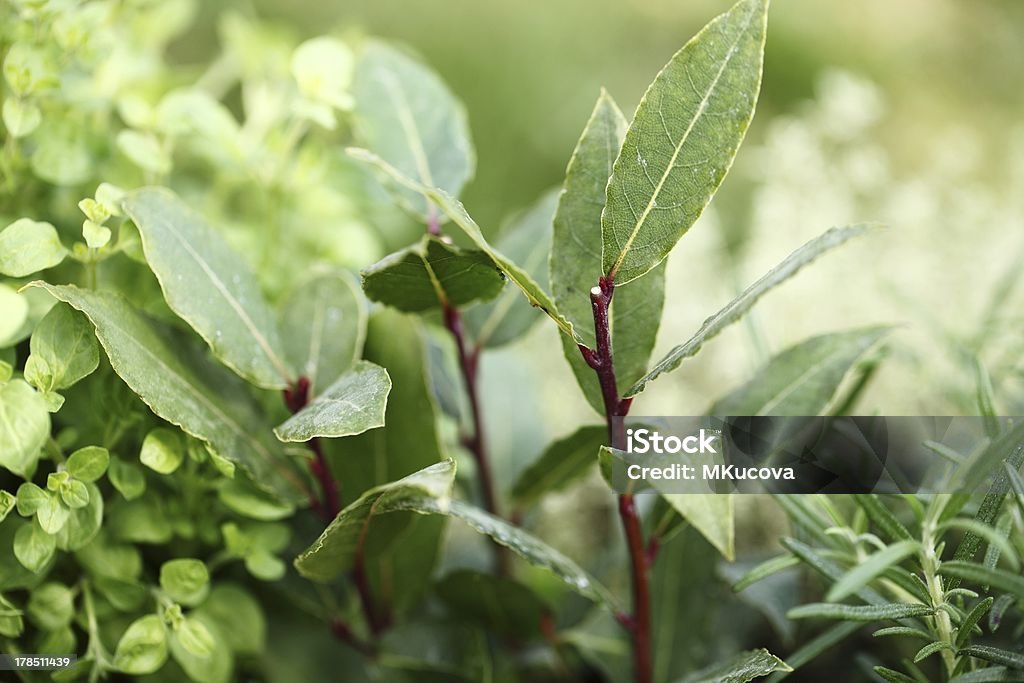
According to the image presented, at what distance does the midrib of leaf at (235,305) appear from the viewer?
0.42 metres

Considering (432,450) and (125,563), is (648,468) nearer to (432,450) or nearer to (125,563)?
(432,450)

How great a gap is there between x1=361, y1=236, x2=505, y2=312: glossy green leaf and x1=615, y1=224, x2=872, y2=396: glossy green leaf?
0.31ft

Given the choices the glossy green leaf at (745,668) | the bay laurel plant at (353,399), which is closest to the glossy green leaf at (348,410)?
the bay laurel plant at (353,399)

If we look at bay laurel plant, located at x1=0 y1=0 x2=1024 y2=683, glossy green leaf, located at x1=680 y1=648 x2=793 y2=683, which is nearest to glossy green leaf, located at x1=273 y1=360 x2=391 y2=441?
bay laurel plant, located at x1=0 y1=0 x2=1024 y2=683

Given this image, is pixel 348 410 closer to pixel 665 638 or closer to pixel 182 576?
pixel 182 576

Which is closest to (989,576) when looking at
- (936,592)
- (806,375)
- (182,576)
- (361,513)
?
(936,592)

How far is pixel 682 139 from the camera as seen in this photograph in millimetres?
364

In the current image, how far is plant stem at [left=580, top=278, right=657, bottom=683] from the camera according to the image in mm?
374

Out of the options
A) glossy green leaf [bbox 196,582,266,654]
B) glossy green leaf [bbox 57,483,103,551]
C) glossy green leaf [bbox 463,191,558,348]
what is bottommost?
glossy green leaf [bbox 196,582,266,654]

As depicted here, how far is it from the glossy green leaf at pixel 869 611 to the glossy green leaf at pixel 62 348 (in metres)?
0.34

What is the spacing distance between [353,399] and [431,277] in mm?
75

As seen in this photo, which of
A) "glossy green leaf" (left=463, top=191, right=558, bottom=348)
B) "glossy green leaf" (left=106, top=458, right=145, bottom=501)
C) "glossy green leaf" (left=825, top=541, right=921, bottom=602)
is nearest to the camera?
"glossy green leaf" (left=825, top=541, right=921, bottom=602)

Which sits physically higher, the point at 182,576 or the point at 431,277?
the point at 431,277

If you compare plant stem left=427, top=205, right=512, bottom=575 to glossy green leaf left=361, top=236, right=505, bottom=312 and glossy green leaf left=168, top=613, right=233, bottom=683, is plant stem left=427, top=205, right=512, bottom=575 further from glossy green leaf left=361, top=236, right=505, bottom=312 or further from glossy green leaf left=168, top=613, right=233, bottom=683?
glossy green leaf left=168, top=613, right=233, bottom=683
